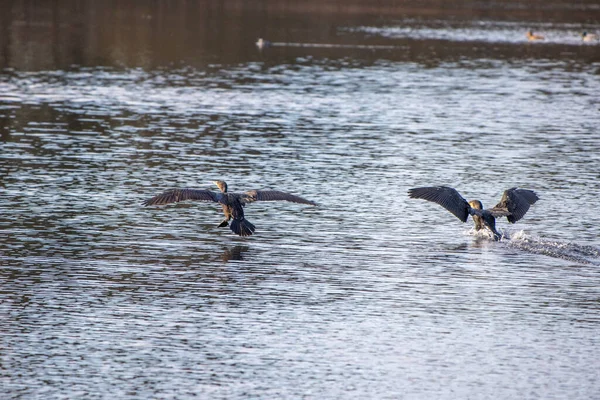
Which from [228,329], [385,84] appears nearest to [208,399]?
[228,329]

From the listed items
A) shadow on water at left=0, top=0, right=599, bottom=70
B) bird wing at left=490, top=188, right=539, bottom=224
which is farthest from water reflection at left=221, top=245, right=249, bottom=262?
shadow on water at left=0, top=0, right=599, bottom=70

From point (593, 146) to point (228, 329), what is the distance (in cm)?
1739

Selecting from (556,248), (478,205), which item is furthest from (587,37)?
(556,248)

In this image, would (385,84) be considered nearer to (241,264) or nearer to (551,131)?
(551,131)

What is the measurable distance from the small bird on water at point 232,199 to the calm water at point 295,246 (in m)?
0.37

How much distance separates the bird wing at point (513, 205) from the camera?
57.8ft

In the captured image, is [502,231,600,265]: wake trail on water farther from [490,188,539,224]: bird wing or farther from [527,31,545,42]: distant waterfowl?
[527,31,545,42]: distant waterfowl

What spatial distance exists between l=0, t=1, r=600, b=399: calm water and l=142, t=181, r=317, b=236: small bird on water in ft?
1.20

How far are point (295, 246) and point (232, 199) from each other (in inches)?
42.4

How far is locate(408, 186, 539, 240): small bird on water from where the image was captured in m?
17.3

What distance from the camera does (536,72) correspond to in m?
49.6

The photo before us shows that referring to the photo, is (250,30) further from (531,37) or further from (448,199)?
(448,199)

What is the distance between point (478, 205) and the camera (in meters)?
17.7

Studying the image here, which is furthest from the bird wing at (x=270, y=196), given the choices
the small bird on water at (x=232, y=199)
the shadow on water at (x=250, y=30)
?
the shadow on water at (x=250, y=30)
